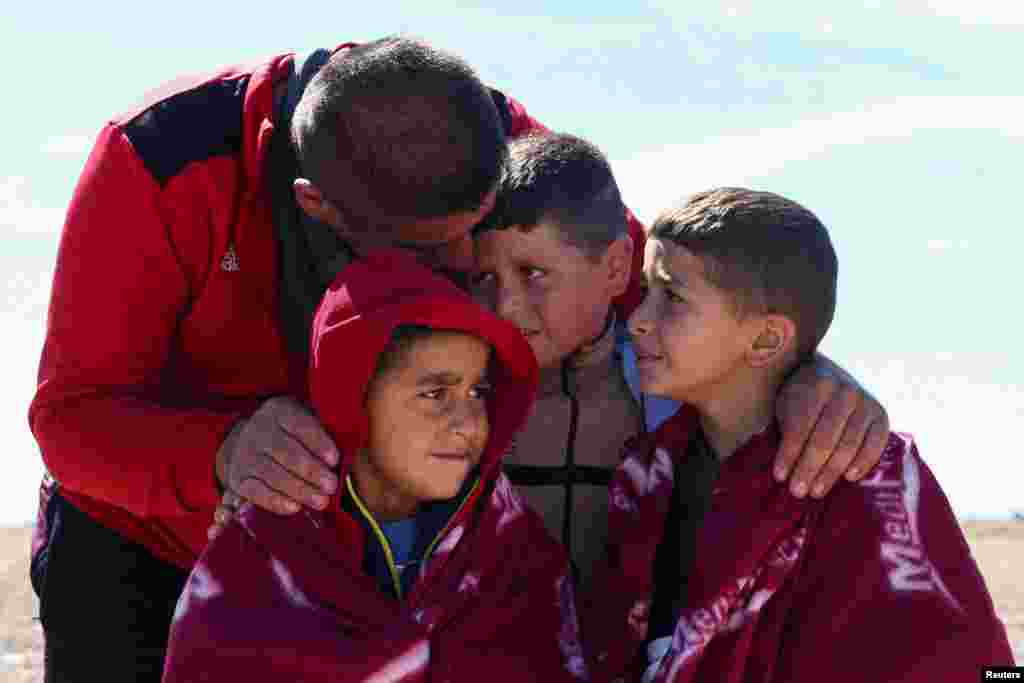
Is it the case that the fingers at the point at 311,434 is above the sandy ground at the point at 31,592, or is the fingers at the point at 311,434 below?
above

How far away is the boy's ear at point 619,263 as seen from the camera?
3.81m

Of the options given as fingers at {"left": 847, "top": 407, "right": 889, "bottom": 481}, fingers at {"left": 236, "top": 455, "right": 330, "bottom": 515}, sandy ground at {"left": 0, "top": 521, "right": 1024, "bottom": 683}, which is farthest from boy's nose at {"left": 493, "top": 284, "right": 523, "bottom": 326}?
sandy ground at {"left": 0, "top": 521, "right": 1024, "bottom": 683}

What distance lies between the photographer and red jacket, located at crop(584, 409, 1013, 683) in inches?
121

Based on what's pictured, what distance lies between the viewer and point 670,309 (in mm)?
3398

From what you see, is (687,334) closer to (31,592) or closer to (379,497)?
(379,497)

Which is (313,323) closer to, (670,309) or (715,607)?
(670,309)

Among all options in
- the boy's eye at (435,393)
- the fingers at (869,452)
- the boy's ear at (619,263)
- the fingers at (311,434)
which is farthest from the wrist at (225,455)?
the fingers at (869,452)

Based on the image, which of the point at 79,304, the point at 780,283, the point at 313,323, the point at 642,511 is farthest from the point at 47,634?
the point at 780,283

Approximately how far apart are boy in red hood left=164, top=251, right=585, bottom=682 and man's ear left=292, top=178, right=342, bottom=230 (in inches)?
5.8

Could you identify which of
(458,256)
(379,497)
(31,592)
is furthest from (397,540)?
(31,592)

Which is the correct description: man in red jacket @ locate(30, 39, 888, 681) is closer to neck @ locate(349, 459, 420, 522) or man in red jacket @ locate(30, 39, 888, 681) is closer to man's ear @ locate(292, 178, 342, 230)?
man's ear @ locate(292, 178, 342, 230)

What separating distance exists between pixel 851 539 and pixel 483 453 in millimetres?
758

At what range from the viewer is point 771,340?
3.40 metres

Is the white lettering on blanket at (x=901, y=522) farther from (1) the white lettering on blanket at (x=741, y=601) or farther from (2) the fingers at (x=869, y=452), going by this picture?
(1) the white lettering on blanket at (x=741, y=601)
